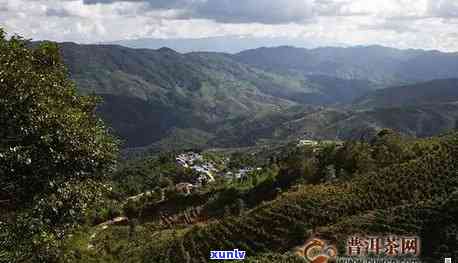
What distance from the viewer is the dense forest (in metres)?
16.8

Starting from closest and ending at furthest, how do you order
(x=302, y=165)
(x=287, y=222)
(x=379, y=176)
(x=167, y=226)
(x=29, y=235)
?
(x=29, y=235), (x=287, y=222), (x=379, y=176), (x=167, y=226), (x=302, y=165)

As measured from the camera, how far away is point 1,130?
55.0 feet

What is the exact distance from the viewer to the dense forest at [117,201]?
661 inches

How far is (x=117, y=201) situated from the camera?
2938 cm

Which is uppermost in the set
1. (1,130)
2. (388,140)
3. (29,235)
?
(1,130)

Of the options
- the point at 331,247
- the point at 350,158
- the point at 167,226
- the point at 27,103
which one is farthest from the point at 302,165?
the point at 27,103

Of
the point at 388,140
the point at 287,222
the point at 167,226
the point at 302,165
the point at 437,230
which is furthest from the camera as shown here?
the point at 302,165

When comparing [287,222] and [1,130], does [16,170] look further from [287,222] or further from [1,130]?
[287,222]

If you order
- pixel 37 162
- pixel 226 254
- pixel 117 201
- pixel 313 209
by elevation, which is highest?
pixel 37 162

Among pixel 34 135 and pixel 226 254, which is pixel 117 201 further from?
pixel 34 135

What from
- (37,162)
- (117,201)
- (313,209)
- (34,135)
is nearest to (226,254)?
(313,209)

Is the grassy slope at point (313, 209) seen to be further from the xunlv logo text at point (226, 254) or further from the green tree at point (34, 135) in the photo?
the green tree at point (34, 135)

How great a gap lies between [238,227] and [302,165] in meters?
31.3

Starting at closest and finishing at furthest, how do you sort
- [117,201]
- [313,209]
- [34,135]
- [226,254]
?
[34,135]
[117,201]
[226,254]
[313,209]
